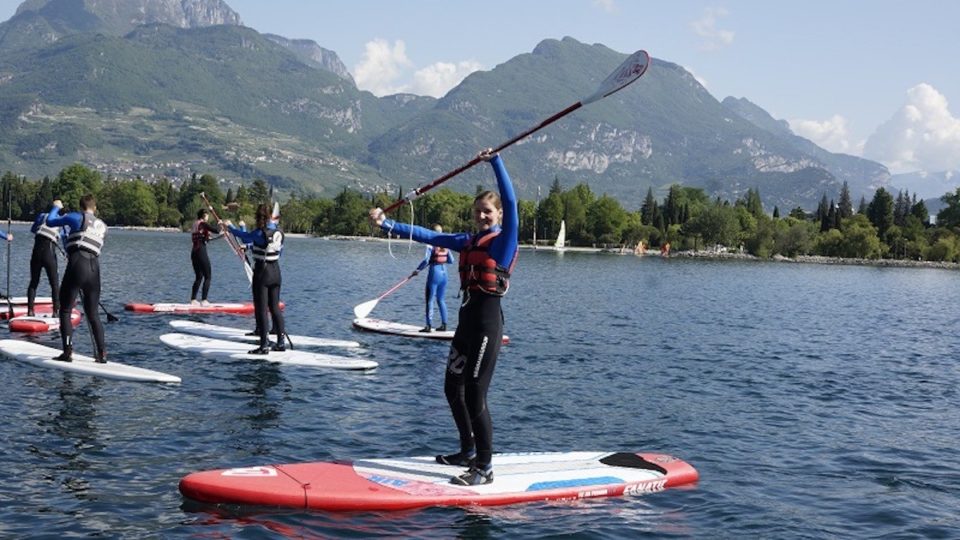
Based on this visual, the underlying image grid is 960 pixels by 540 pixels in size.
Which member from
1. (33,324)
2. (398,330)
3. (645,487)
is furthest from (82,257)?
(398,330)

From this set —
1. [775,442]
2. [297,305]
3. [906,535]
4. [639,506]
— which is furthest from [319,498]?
[297,305]

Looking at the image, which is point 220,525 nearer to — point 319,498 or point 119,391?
point 319,498

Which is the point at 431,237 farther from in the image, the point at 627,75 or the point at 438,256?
the point at 438,256

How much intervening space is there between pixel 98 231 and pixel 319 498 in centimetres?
918

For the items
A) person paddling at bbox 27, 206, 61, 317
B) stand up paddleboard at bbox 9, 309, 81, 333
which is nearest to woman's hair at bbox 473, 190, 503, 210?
stand up paddleboard at bbox 9, 309, 81, 333

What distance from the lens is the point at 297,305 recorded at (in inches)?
1555

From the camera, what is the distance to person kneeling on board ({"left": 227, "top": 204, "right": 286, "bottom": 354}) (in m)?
19.4

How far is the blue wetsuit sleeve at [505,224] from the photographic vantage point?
10133 mm

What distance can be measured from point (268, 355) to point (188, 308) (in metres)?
11.1

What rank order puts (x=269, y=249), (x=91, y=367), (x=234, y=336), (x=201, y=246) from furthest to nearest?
1. (x=201, y=246)
2. (x=234, y=336)
3. (x=269, y=249)
4. (x=91, y=367)

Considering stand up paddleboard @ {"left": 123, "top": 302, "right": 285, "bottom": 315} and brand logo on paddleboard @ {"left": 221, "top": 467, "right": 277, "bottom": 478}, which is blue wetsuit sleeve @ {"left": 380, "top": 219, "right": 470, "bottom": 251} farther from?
stand up paddleboard @ {"left": 123, "top": 302, "right": 285, "bottom": 315}

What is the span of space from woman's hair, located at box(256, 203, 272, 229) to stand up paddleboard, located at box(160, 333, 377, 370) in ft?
9.70

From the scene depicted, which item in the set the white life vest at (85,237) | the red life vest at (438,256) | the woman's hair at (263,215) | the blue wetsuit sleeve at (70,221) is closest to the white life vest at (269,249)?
the woman's hair at (263,215)

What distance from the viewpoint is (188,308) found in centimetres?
2991
